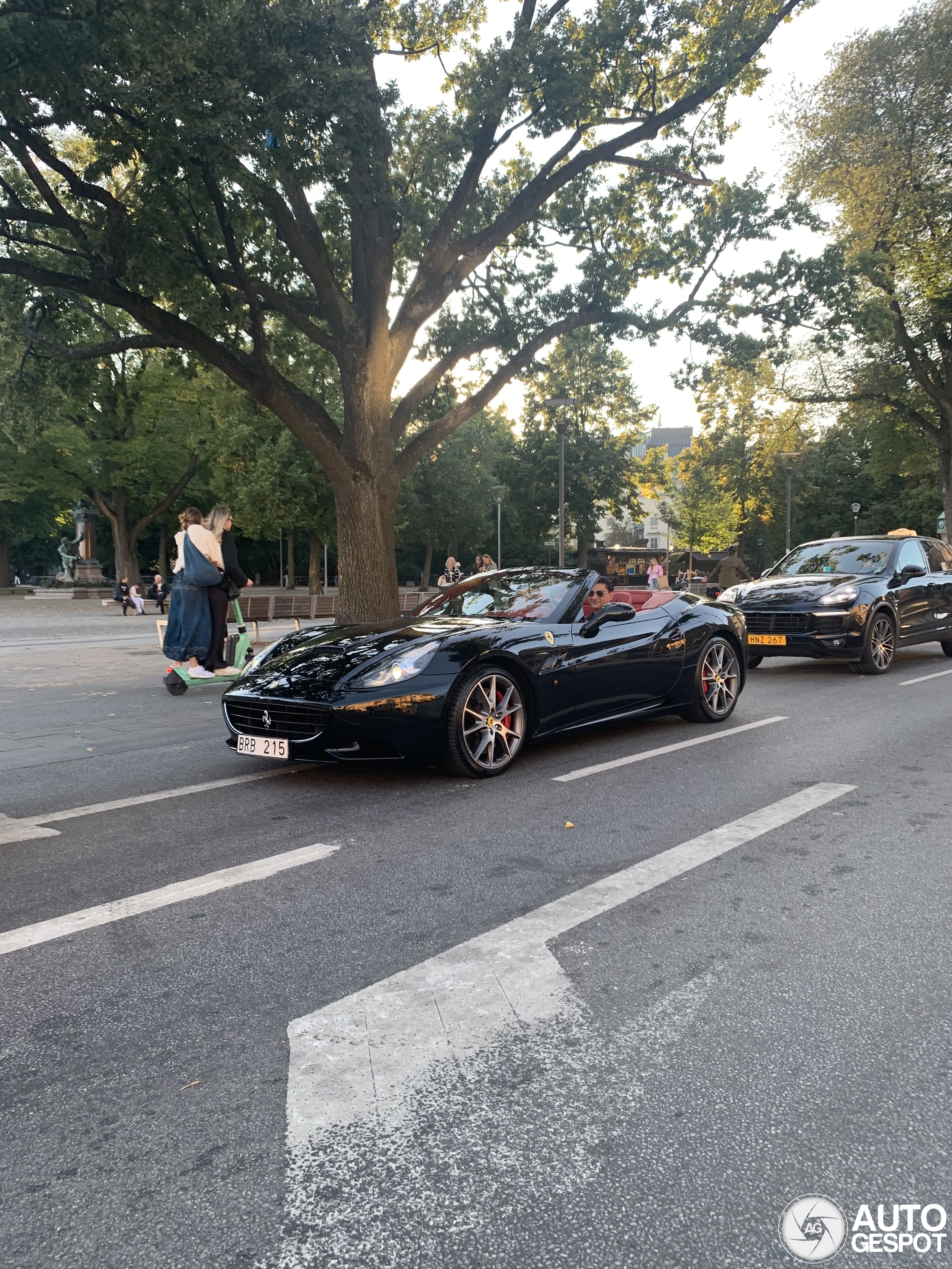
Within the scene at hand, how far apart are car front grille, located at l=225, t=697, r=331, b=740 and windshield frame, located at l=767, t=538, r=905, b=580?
26.6 feet

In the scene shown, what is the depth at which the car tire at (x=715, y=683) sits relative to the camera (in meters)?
7.77

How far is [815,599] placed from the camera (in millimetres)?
11016

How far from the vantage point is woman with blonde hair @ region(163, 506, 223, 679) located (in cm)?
946

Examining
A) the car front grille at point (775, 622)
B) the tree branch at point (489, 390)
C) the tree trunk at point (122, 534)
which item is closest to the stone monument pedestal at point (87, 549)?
the tree trunk at point (122, 534)

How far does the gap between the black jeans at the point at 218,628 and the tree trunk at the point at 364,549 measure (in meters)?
4.17

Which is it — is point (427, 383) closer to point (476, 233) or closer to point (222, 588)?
point (476, 233)

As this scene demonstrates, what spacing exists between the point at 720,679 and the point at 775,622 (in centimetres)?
341

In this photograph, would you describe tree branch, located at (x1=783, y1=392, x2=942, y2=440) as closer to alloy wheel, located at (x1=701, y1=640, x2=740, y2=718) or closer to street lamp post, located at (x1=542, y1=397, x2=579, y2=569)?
street lamp post, located at (x1=542, y1=397, x2=579, y2=569)

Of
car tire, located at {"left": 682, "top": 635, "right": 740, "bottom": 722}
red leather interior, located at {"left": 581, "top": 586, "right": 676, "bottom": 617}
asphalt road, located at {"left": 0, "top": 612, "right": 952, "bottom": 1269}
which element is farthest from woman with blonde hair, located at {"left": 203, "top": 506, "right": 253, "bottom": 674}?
car tire, located at {"left": 682, "top": 635, "right": 740, "bottom": 722}

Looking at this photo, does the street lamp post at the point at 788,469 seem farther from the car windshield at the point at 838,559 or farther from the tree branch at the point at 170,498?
the tree branch at the point at 170,498

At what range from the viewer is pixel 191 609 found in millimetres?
9688

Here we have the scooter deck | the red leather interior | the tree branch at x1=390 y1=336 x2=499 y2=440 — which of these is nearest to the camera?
the red leather interior

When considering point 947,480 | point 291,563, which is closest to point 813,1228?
point 947,480

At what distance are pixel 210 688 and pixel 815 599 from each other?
24.3 ft
